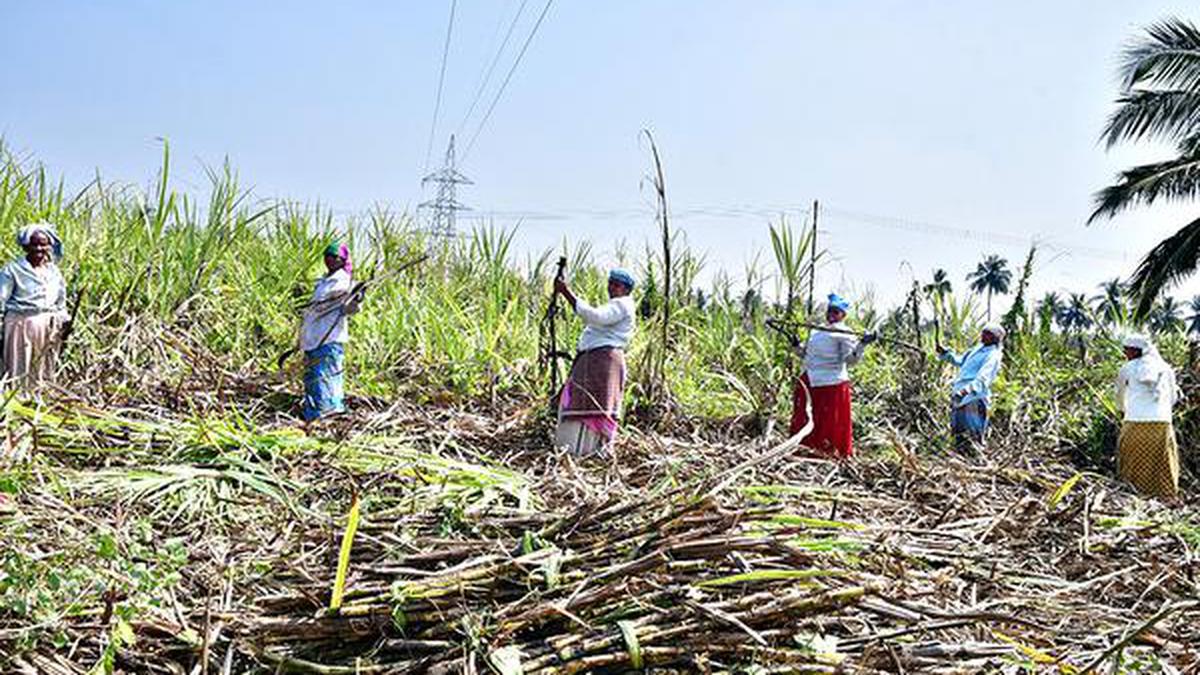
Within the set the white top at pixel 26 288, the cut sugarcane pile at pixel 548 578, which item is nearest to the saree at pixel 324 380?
the white top at pixel 26 288

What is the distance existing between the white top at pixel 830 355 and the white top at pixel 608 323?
143 cm

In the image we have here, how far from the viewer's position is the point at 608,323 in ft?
15.6

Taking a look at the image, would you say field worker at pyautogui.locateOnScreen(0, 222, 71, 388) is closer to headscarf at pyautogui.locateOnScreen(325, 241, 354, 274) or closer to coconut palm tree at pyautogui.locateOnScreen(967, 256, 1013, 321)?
headscarf at pyautogui.locateOnScreen(325, 241, 354, 274)

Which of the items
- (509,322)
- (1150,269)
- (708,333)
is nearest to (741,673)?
(509,322)

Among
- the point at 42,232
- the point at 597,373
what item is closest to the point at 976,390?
the point at 597,373

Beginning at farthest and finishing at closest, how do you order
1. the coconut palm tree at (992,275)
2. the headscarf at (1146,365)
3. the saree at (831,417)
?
the coconut palm tree at (992,275)
the headscarf at (1146,365)
the saree at (831,417)

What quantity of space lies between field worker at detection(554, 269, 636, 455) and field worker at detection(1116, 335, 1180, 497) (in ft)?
12.2

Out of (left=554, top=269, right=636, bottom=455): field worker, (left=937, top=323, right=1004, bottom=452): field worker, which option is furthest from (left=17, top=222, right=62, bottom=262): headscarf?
(left=937, top=323, right=1004, bottom=452): field worker

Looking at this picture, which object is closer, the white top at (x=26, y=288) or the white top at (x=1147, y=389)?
the white top at (x=26, y=288)

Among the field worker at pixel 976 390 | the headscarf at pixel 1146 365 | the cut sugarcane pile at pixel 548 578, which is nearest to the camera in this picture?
the cut sugarcane pile at pixel 548 578

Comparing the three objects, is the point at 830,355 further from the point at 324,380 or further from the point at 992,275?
the point at 992,275

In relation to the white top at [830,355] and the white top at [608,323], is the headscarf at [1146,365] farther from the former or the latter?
the white top at [608,323]

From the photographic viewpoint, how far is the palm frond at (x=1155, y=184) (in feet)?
38.7

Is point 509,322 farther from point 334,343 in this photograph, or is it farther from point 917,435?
point 917,435
